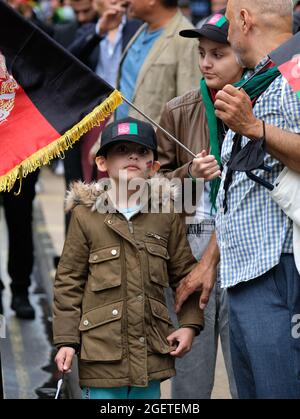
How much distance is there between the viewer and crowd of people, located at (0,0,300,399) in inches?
164

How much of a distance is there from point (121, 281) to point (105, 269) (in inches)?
3.5

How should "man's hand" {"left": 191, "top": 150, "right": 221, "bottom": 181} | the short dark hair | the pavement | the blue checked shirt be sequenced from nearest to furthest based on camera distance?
1. the blue checked shirt
2. "man's hand" {"left": 191, "top": 150, "right": 221, "bottom": 181}
3. the pavement
4. the short dark hair

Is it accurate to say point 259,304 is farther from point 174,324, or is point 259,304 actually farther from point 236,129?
point 174,324

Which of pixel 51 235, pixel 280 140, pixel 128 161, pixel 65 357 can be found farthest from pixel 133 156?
pixel 51 235

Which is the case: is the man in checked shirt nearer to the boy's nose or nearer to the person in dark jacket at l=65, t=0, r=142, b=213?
the boy's nose

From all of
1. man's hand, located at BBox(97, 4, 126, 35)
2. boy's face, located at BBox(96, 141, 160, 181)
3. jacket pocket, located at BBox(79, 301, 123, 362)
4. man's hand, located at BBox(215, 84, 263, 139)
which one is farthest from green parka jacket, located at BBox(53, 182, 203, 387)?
man's hand, located at BBox(97, 4, 126, 35)

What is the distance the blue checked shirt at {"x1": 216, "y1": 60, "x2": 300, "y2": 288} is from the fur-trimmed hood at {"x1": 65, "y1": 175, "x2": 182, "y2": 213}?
2.34 ft

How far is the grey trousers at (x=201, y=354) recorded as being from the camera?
5285 millimetres

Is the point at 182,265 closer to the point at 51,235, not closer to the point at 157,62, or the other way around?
the point at 157,62

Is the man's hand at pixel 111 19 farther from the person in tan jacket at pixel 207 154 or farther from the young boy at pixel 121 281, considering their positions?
the young boy at pixel 121 281

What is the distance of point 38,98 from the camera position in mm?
5129

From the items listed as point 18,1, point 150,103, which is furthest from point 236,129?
point 18,1

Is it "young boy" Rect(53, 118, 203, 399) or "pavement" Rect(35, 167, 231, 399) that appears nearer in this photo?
"young boy" Rect(53, 118, 203, 399)

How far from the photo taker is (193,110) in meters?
5.29
